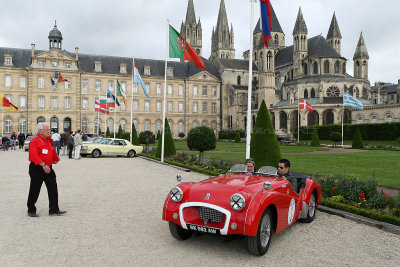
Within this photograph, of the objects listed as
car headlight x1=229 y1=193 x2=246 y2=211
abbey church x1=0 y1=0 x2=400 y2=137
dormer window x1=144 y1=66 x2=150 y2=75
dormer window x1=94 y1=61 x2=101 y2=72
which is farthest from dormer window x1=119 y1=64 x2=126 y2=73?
car headlight x1=229 y1=193 x2=246 y2=211

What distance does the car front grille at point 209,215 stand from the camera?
4117mm

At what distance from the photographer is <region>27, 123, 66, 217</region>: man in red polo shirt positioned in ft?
19.0

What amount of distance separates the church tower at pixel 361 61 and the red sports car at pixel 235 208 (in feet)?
199

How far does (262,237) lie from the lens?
4242 mm

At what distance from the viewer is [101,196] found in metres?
7.82

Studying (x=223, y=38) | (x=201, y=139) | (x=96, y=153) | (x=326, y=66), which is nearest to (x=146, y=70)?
(x=223, y=38)

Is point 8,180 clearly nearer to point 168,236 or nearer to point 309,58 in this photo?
point 168,236

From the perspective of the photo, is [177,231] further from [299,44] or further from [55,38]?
[299,44]

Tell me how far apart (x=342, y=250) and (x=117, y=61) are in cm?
5504

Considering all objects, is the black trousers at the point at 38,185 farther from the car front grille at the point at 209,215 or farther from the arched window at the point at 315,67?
the arched window at the point at 315,67

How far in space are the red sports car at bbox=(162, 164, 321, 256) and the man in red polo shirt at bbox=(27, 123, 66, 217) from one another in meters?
2.69

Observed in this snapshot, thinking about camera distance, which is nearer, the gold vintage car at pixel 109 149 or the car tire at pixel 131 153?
the gold vintage car at pixel 109 149

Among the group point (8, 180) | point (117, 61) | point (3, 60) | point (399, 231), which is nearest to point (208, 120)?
point (117, 61)

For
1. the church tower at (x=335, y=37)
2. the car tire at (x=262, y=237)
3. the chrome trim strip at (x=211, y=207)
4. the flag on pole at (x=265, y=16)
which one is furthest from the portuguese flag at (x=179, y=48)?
the church tower at (x=335, y=37)
